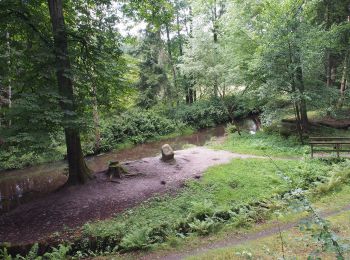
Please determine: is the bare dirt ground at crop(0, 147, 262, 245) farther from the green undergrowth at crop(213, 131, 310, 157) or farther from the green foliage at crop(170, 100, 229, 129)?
the green foliage at crop(170, 100, 229, 129)

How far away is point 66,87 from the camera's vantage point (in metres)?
10.4

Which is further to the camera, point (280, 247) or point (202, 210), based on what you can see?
point (202, 210)

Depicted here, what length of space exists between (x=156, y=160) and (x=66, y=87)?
18.4ft

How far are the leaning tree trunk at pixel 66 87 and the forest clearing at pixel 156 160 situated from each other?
4cm

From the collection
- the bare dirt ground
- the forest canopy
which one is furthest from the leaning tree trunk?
the bare dirt ground

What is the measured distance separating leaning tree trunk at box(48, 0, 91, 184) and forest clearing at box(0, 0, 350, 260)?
0.04 meters

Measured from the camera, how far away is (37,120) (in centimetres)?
862

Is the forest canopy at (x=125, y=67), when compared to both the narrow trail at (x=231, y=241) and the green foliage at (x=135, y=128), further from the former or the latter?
the narrow trail at (x=231, y=241)

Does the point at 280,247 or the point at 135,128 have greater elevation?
the point at 135,128

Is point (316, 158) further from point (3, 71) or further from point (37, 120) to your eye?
point (3, 71)

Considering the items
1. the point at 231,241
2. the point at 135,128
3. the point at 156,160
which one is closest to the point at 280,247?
the point at 231,241

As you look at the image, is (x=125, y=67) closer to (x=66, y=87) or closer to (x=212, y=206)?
(x=66, y=87)

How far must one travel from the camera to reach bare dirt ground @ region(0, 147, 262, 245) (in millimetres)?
8945

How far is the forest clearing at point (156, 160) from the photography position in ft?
24.2
